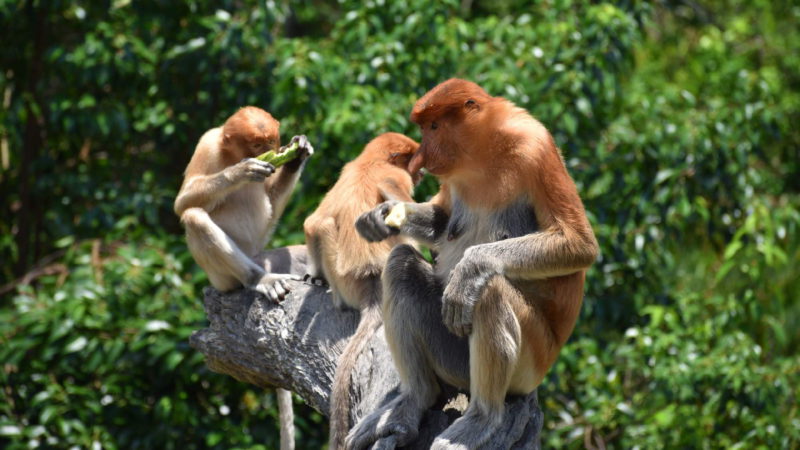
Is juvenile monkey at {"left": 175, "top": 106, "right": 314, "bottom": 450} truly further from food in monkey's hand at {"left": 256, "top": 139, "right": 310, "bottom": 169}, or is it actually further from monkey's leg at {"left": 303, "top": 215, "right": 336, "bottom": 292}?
monkey's leg at {"left": 303, "top": 215, "right": 336, "bottom": 292}

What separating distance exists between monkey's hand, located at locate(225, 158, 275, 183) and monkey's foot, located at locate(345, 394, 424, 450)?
163cm

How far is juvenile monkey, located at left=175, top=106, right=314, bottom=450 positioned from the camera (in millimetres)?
4676

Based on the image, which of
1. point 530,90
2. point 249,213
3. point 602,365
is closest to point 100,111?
point 249,213

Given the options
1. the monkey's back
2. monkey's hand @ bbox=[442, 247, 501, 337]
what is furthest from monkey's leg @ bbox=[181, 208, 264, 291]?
monkey's hand @ bbox=[442, 247, 501, 337]

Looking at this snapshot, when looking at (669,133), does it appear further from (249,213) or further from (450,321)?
(450,321)

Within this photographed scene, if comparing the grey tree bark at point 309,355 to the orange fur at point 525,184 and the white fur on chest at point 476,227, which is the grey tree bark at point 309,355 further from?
the white fur on chest at point 476,227

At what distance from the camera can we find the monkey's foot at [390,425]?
3217 mm

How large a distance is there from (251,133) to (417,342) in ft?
5.90

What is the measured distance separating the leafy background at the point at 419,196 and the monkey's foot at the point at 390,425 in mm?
2713

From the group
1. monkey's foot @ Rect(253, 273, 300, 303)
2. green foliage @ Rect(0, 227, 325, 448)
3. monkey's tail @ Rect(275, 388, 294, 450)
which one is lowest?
green foliage @ Rect(0, 227, 325, 448)

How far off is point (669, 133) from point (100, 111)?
401 centimetres

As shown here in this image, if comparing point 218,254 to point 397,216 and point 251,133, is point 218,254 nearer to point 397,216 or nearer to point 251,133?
point 251,133

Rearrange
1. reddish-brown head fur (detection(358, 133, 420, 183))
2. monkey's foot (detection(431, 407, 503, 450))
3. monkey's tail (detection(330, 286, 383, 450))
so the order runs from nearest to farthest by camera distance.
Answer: monkey's foot (detection(431, 407, 503, 450))
monkey's tail (detection(330, 286, 383, 450))
reddish-brown head fur (detection(358, 133, 420, 183))

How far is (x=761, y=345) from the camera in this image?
7.05 m
